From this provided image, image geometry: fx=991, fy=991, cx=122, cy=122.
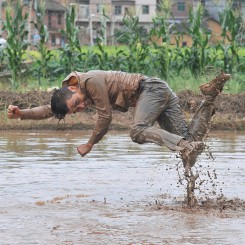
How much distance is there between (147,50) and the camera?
81.3 feet

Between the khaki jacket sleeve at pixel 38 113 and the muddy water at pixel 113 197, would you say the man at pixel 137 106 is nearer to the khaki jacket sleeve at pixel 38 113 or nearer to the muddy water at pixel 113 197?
the khaki jacket sleeve at pixel 38 113

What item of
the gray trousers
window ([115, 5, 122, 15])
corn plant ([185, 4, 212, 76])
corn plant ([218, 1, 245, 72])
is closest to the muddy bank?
corn plant ([185, 4, 212, 76])

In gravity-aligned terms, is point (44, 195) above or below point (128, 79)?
below

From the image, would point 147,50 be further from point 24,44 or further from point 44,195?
point 44,195

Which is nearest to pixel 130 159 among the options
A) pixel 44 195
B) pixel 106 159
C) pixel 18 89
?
pixel 106 159

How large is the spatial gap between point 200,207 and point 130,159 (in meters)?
4.23

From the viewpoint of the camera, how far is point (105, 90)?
9820 mm

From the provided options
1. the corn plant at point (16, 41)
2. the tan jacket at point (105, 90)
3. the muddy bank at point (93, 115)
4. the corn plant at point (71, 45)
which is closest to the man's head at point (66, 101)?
the tan jacket at point (105, 90)

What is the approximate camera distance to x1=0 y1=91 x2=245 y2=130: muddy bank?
62.3 feet

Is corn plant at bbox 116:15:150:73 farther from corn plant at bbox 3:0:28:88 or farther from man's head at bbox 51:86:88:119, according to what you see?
man's head at bbox 51:86:88:119

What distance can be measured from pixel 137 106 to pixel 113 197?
1144 mm

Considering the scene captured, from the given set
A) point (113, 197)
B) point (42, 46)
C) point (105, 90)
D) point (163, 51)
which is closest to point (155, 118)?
point (105, 90)

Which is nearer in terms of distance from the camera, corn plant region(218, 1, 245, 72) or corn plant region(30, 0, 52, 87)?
corn plant region(218, 1, 245, 72)

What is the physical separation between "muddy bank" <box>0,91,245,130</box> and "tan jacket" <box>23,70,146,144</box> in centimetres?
790
